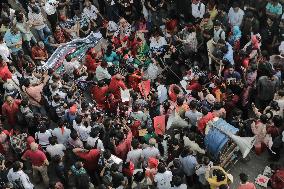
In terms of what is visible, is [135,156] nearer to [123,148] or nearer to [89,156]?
[123,148]

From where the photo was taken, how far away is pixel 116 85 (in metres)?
16.1

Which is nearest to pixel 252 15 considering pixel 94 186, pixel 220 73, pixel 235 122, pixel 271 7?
pixel 271 7

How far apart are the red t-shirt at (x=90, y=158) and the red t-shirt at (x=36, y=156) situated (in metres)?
0.85

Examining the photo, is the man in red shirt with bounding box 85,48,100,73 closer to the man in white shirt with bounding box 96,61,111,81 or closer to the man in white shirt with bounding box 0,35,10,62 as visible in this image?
the man in white shirt with bounding box 96,61,111,81

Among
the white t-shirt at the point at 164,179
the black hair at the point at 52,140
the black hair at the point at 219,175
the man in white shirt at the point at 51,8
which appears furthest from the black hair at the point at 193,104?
the man in white shirt at the point at 51,8

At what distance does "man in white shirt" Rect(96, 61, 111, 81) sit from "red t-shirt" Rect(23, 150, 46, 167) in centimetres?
339

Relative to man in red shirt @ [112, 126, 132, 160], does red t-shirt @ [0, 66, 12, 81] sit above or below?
above

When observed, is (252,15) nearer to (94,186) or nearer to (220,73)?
(220,73)

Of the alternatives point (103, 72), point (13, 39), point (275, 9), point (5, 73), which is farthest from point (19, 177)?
point (275, 9)

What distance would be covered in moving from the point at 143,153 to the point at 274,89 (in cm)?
415

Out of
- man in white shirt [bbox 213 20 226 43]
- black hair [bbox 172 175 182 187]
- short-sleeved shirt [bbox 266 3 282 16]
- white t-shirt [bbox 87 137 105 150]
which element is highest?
short-sleeved shirt [bbox 266 3 282 16]

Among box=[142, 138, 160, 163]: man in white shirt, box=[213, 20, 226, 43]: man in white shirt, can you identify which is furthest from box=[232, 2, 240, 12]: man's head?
box=[142, 138, 160, 163]: man in white shirt

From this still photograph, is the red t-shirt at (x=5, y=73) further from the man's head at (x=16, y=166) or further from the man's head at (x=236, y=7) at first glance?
the man's head at (x=236, y=7)

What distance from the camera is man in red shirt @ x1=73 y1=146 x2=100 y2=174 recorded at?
14039 mm
